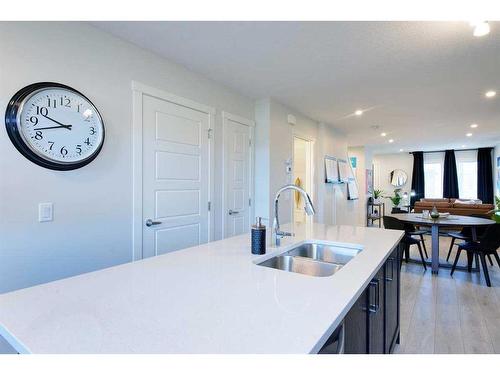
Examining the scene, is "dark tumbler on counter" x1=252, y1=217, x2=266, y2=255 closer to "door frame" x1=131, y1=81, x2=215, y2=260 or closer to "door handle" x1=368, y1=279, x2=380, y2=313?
"door handle" x1=368, y1=279, x2=380, y2=313

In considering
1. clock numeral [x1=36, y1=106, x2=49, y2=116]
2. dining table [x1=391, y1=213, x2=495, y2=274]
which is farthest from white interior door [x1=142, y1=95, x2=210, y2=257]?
dining table [x1=391, y1=213, x2=495, y2=274]

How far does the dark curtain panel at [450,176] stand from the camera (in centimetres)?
940

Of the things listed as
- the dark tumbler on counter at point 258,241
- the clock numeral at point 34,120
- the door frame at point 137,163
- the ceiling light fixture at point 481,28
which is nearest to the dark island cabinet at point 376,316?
the dark tumbler on counter at point 258,241

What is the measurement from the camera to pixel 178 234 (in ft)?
9.14

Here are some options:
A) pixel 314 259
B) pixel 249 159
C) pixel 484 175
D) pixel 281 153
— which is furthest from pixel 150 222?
pixel 484 175

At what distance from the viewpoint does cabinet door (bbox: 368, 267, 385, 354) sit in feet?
4.49

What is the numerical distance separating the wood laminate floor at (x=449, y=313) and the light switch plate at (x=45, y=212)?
2.58 meters

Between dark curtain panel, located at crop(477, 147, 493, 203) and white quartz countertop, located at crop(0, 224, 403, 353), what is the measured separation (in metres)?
9.97

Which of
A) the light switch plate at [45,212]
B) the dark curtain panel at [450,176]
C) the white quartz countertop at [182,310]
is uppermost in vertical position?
the dark curtain panel at [450,176]

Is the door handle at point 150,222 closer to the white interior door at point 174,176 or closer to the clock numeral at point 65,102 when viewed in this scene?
the white interior door at point 174,176

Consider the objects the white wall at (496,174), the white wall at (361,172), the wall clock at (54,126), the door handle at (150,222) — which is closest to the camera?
the wall clock at (54,126)
